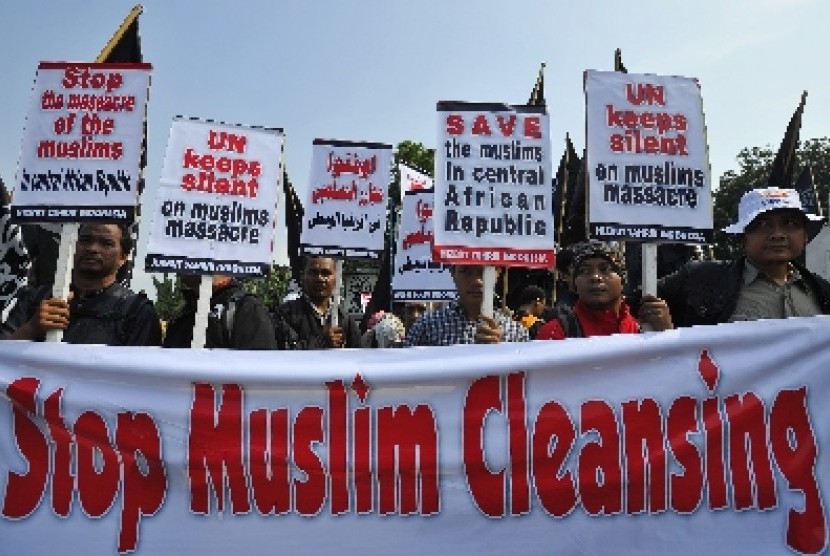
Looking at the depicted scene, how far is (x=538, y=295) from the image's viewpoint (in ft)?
25.8

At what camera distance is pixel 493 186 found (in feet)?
12.5

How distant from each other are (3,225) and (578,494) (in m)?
4.25

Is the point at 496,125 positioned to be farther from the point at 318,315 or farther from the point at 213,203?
the point at 318,315

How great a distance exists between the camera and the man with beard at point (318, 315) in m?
5.45

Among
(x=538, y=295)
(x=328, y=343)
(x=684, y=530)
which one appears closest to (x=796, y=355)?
(x=684, y=530)

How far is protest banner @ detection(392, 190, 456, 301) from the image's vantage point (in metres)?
6.72

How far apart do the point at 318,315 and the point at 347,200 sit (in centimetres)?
100

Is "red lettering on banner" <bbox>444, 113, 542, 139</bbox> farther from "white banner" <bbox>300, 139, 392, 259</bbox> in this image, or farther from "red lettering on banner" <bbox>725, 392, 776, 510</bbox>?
"white banner" <bbox>300, 139, 392, 259</bbox>

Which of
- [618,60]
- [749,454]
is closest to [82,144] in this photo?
[749,454]

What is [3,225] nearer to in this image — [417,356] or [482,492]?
[417,356]

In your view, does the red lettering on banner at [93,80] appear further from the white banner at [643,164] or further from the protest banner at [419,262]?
the protest banner at [419,262]

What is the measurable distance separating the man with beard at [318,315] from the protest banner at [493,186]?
6.34ft

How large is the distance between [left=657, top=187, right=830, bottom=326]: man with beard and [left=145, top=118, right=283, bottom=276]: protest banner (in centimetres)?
223

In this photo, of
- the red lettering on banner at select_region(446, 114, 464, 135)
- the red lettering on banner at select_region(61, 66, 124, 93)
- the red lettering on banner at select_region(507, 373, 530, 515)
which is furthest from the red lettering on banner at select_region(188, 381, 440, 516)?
the red lettering on banner at select_region(61, 66, 124, 93)
